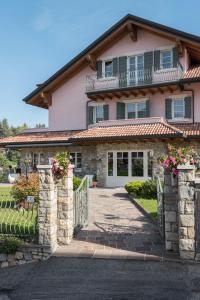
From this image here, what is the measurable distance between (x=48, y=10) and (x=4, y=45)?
380cm

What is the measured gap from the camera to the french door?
19.7 m

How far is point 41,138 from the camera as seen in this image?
2348cm

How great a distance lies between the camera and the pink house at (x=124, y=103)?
64.6ft

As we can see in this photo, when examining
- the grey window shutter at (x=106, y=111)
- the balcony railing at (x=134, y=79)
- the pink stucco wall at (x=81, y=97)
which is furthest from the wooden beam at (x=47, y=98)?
the grey window shutter at (x=106, y=111)

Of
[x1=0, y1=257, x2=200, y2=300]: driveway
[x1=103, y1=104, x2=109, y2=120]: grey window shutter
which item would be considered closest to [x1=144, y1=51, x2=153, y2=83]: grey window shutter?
[x1=103, y1=104, x2=109, y2=120]: grey window shutter

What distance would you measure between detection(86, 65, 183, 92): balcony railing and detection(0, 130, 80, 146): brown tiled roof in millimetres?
3840

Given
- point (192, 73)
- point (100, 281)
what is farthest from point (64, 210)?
point (192, 73)

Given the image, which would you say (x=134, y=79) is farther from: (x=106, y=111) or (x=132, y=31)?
(x=132, y=31)

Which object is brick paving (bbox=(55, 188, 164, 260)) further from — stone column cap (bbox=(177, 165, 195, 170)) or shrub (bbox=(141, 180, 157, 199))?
shrub (bbox=(141, 180, 157, 199))

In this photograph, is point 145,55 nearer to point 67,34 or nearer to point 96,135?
point 96,135

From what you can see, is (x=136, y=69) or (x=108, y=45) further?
(x=108, y=45)

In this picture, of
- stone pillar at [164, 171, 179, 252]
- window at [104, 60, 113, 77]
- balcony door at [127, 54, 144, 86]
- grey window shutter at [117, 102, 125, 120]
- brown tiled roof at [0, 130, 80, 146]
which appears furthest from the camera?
window at [104, 60, 113, 77]

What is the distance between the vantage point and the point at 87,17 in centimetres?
1293

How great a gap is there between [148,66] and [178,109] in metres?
3.65
